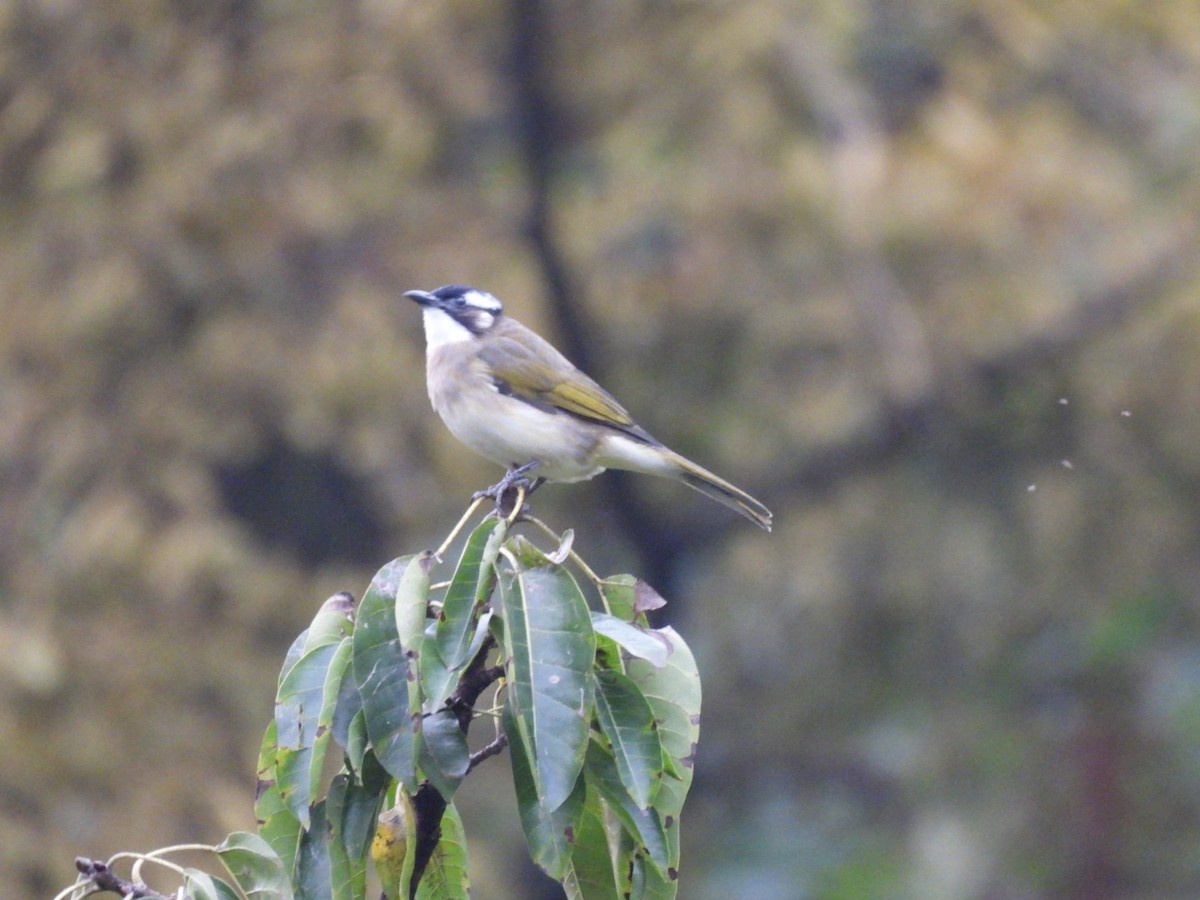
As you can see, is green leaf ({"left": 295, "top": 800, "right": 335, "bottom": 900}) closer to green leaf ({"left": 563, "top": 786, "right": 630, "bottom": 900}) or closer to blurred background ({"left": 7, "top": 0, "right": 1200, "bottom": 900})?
green leaf ({"left": 563, "top": 786, "right": 630, "bottom": 900})

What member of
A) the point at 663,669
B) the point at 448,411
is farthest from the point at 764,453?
the point at 663,669

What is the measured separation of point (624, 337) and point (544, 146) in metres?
1.33

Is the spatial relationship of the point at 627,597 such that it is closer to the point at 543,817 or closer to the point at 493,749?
the point at 493,749

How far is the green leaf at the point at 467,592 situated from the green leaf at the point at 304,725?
203mm

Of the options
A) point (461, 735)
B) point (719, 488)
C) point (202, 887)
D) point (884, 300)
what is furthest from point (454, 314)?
point (884, 300)

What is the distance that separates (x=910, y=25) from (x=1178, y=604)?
4.71m

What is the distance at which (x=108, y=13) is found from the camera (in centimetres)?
938

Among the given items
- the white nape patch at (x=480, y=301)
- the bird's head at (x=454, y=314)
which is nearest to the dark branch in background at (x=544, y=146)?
the white nape patch at (x=480, y=301)

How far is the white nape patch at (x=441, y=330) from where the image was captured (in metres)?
5.65

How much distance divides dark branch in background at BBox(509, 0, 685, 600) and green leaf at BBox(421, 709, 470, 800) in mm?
7704

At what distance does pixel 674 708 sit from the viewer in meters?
2.67

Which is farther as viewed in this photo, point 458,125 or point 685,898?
point 685,898

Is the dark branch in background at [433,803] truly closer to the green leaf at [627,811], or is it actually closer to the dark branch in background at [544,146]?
the green leaf at [627,811]

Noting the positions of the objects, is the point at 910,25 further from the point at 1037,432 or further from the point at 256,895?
the point at 256,895
